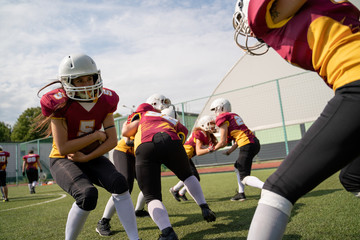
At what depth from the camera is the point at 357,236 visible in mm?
2707

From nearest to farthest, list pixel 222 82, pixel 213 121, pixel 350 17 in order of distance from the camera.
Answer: pixel 350 17 → pixel 213 121 → pixel 222 82

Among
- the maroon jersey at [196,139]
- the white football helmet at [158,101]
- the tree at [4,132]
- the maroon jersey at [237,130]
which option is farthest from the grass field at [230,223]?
the tree at [4,132]

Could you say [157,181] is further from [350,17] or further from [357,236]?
[350,17]

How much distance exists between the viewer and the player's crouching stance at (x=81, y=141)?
274 centimetres

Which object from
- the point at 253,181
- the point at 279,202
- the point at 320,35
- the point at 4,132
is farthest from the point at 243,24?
the point at 4,132

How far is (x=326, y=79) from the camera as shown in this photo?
1668 millimetres

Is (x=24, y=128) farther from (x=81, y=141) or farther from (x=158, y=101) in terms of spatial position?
(x=81, y=141)

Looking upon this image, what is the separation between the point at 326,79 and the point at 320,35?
25 cm

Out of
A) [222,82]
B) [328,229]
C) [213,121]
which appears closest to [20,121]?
[222,82]

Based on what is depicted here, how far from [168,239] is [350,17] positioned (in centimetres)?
236

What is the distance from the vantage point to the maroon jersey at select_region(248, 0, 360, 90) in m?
1.51

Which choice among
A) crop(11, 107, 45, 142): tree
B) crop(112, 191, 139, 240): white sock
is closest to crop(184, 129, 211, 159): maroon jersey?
crop(112, 191, 139, 240): white sock

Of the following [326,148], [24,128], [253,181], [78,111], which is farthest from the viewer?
[24,128]

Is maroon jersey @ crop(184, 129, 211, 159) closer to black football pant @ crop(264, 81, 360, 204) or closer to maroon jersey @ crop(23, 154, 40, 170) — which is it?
black football pant @ crop(264, 81, 360, 204)
